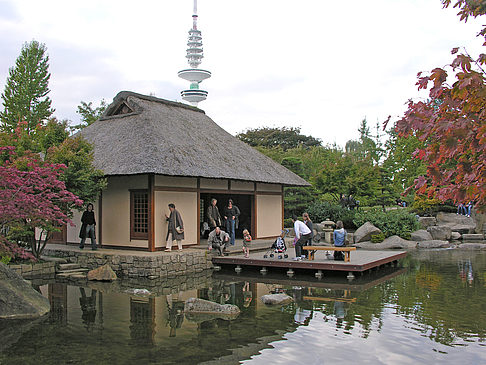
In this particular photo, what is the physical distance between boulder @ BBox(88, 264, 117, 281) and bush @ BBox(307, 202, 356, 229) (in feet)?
52.6

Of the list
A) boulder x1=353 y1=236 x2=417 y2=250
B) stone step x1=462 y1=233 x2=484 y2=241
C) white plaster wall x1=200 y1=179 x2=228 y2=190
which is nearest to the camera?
white plaster wall x1=200 y1=179 x2=228 y2=190

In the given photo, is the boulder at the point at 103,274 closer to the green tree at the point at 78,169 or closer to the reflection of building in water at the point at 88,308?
the reflection of building in water at the point at 88,308

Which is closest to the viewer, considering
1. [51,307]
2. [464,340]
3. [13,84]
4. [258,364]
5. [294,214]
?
[258,364]

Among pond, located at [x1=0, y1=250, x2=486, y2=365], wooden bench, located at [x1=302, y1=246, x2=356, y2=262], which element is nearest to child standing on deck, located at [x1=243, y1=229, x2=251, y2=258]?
wooden bench, located at [x1=302, y1=246, x2=356, y2=262]

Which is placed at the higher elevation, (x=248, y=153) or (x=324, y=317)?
(x=248, y=153)

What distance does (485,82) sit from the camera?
3.42m

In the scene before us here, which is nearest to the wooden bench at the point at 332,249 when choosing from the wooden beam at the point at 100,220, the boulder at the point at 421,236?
the wooden beam at the point at 100,220

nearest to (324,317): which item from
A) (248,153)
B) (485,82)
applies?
(485,82)

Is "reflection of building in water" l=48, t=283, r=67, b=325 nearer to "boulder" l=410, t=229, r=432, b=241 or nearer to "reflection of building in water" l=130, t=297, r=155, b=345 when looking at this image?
"reflection of building in water" l=130, t=297, r=155, b=345

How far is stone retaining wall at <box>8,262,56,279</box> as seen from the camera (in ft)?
44.8

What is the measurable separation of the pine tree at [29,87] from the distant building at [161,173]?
16173mm

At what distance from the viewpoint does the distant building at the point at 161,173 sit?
15281 mm

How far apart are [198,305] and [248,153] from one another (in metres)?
12.1

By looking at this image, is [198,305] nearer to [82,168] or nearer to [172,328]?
[172,328]
